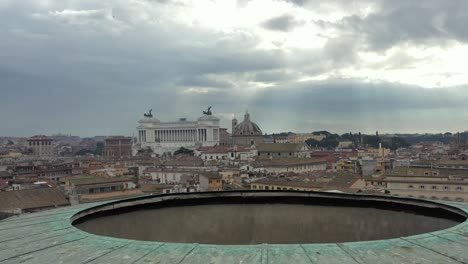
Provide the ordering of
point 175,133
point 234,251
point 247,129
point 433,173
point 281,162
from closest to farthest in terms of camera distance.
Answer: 1. point 234,251
2. point 433,173
3. point 281,162
4. point 247,129
5. point 175,133

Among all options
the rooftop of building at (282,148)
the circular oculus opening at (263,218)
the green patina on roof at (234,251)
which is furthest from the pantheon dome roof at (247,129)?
the green patina on roof at (234,251)

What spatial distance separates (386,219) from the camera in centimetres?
320

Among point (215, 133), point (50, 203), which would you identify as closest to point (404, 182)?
point (50, 203)

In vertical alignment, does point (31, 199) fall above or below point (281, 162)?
below

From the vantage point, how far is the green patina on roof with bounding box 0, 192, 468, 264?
1.69 meters

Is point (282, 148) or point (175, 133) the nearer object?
point (282, 148)

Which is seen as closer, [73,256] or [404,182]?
[73,256]

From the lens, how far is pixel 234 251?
1776 millimetres

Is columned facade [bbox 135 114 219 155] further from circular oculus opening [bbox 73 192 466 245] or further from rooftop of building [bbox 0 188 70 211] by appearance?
circular oculus opening [bbox 73 192 466 245]

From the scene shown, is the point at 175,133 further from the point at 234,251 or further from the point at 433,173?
the point at 234,251

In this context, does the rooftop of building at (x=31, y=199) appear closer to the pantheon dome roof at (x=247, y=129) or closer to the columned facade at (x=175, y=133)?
the pantheon dome roof at (x=247, y=129)

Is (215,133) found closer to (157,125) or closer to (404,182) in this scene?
(157,125)

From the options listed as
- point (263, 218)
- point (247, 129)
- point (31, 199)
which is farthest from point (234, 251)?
point (247, 129)

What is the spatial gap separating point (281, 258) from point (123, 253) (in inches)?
26.4
